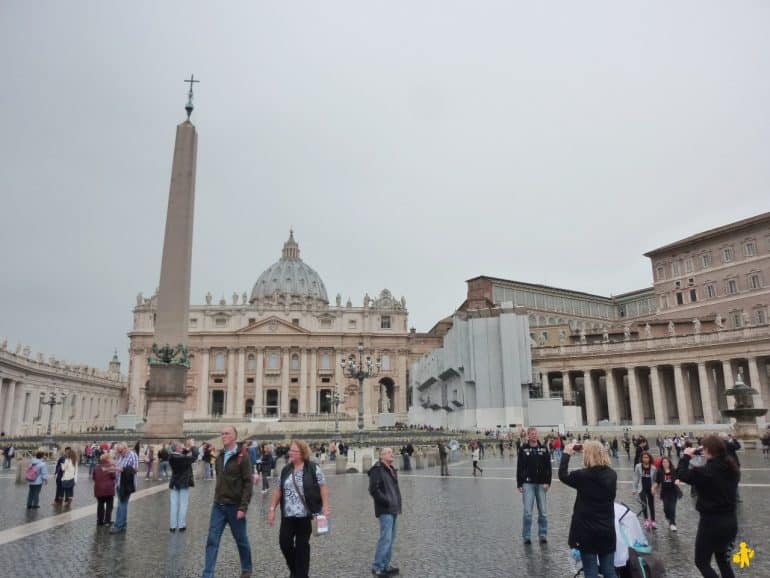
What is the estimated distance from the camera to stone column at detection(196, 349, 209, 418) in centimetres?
7644

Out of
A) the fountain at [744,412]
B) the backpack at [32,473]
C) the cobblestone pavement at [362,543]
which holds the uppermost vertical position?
the fountain at [744,412]

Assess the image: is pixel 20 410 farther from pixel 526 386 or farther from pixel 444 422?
pixel 526 386

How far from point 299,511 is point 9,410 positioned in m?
50.4

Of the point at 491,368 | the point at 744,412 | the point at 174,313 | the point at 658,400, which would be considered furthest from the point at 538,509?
the point at 658,400

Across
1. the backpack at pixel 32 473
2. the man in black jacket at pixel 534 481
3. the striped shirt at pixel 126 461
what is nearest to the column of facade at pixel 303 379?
the backpack at pixel 32 473

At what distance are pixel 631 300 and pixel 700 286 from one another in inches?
→ 1142

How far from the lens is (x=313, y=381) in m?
78.9

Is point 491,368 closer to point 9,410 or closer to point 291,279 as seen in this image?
point 9,410

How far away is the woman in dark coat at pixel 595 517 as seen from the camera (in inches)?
167

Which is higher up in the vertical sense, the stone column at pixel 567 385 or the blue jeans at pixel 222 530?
the stone column at pixel 567 385

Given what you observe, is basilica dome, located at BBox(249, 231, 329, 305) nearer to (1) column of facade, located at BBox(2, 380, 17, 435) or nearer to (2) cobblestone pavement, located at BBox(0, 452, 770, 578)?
(1) column of facade, located at BBox(2, 380, 17, 435)

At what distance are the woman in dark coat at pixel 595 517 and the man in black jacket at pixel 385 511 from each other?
6.70 feet

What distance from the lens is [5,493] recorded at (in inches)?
542

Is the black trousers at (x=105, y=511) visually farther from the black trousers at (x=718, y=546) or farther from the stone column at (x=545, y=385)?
the stone column at (x=545, y=385)
